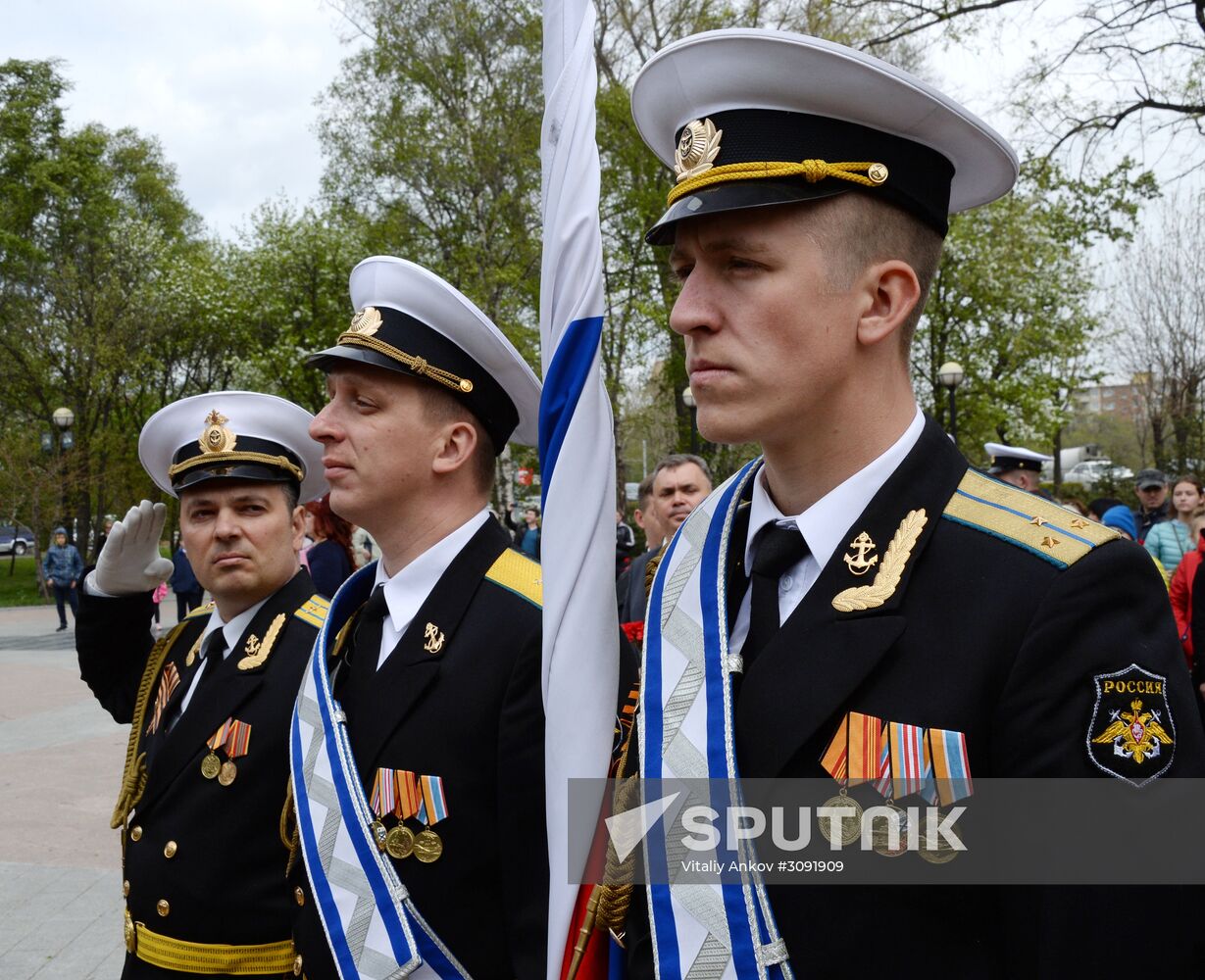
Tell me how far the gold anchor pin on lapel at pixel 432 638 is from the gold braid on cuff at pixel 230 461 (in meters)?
1.17

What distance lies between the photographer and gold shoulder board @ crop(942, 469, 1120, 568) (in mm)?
1556

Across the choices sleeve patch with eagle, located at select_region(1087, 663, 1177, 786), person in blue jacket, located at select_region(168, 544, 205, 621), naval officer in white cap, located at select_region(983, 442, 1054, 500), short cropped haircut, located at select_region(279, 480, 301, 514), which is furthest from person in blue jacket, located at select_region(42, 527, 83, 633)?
sleeve patch with eagle, located at select_region(1087, 663, 1177, 786)

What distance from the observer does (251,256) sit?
96.8ft

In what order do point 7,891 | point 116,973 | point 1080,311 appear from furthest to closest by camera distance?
1. point 1080,311
2. point 7,891
3. point 116,973

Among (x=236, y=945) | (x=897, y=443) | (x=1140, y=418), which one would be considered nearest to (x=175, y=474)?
(x=236, y=945)

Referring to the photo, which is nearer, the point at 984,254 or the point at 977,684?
the point at 977,684

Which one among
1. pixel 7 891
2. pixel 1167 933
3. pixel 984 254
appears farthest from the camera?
pixel 984 254

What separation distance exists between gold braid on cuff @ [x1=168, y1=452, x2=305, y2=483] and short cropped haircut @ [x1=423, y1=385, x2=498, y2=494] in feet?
2.90

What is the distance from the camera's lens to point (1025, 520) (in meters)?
1.63

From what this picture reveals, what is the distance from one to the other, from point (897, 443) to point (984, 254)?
25.9m

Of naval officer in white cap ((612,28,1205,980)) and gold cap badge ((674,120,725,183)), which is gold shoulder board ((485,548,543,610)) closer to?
naval officer in white cap ((612,28,1205,980))

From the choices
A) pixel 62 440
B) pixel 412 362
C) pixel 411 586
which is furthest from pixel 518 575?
pixel 62 440

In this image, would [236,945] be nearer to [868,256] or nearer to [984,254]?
[868,256]

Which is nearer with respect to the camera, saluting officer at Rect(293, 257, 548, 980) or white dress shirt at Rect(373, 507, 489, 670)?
saluting officer at Rect(293, 257, 548, 980)
